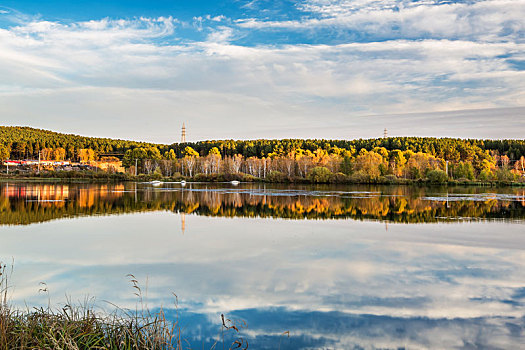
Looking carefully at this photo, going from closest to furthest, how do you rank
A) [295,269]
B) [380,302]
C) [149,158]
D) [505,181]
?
1. [380,302]
2. [295,269]
3. [505,181]
4. [149,158]

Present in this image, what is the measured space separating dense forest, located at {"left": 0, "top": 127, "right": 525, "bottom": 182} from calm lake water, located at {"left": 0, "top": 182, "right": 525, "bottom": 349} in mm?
46231

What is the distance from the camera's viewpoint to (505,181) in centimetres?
5288

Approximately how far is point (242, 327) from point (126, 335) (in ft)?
4.42

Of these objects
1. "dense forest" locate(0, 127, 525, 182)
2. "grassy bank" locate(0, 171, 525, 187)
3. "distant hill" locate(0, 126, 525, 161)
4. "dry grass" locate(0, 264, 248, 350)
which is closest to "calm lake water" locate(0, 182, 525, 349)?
"dry grass" locate(0, 264, 248, 350)

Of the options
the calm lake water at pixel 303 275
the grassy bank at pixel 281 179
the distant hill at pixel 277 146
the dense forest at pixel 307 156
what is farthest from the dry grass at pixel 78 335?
the distant hill at pixel 277 146

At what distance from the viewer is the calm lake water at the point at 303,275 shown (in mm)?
4820

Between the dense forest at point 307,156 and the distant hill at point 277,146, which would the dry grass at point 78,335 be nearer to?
the dense forest at point 307,156

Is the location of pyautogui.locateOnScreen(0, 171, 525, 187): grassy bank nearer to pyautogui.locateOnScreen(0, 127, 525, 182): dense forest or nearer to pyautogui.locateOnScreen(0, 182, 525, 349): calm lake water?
pyautogui.locateOnScreen(0, 127, 525, 182): dense forest

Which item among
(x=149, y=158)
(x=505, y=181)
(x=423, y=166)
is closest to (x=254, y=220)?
(x=505, y=181)

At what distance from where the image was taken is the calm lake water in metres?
4.82

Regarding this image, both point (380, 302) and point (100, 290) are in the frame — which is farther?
point (100, 290)

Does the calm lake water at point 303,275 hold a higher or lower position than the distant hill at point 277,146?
lower

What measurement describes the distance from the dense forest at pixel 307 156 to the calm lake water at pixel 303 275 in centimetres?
4623

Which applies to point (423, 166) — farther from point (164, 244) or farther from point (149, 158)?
point (164, 244)
